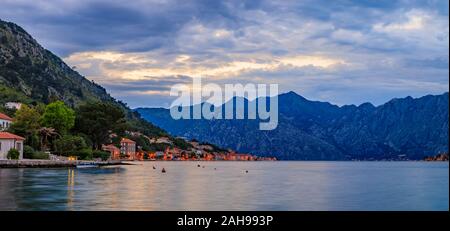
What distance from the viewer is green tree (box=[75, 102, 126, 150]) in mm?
135500

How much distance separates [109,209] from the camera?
4059cm

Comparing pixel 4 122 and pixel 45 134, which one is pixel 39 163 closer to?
pixel 45 134

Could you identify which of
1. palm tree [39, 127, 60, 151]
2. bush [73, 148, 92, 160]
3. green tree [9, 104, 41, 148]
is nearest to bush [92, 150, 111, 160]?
bush [73, 148, 92, 160]

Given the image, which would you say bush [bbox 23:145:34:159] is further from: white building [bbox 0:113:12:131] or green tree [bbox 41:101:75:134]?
green tree [bbox 41:101:75:134]

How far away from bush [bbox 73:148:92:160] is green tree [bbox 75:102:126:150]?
30.9ft

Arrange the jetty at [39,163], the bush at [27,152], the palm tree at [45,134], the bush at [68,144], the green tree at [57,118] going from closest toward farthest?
the jetty at [39,163]
the bush at [27,152]
the palm tree at [45,134]
the bush at [68,144]
the green tree at [57,118]

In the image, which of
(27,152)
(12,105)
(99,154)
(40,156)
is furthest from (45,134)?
(12,105)

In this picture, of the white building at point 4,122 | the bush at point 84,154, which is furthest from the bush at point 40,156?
the white building at point 4,122

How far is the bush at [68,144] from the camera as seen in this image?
120 m

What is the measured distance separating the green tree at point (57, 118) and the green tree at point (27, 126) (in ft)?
11.9

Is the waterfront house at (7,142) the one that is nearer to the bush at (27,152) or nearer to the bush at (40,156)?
the bush at (27,152)
